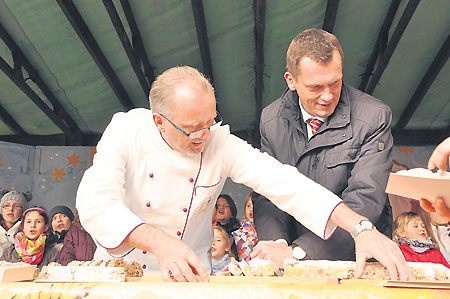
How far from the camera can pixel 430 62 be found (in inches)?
252

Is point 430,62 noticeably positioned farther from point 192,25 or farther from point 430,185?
point 430,185

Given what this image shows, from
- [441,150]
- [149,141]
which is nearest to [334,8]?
[149,141]

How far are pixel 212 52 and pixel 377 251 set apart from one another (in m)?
5.07

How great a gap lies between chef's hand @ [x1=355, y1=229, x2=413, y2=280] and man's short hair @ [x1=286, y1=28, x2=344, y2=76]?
78cm

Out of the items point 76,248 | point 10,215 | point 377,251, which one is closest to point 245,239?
point 76,248

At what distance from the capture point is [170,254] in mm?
1465

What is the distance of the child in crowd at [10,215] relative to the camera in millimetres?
5832

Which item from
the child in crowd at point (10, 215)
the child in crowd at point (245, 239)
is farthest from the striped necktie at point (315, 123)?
the child in crowd at point (10, 215)

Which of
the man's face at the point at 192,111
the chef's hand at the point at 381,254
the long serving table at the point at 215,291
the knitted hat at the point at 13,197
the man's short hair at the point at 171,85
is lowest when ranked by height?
the long serving table at the point at 215,291

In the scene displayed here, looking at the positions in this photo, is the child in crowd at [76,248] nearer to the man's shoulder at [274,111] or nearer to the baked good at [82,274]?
the man's shoulder at [274,111]

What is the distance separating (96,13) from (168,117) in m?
4.13

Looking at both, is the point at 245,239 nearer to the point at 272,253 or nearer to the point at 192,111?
the point at 272,253

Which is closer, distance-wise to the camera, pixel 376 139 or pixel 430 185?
pixel 430 185

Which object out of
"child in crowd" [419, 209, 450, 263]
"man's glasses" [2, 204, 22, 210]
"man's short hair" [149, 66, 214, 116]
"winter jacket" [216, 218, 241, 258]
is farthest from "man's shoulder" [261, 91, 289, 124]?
"man's glasses" [2, 204, 22, 210]
